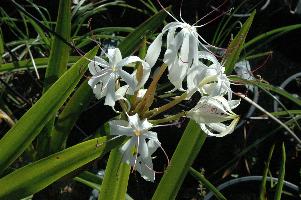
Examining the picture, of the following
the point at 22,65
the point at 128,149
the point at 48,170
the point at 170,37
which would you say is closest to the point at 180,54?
the point at 170,37

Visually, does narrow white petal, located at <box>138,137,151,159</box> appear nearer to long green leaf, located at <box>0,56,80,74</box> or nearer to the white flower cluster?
the white flower cluster

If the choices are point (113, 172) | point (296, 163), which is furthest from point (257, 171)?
point (113, 172)

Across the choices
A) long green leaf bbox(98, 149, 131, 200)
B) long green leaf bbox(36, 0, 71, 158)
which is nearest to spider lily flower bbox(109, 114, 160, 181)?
long green leaf bbox(98, 149, 131, 200)

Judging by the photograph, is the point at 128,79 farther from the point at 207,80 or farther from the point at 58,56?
the point at 58,56

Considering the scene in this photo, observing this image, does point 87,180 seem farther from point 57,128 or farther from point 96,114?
point 96,114

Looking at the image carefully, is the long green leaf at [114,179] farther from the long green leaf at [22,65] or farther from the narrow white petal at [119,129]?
the long green leaf at [22,65]

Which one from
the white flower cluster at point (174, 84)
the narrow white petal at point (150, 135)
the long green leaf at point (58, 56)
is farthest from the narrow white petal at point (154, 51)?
the long green leaf at point (58, 56)
